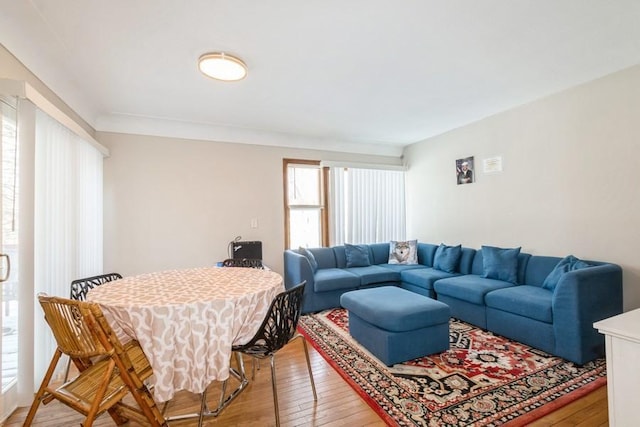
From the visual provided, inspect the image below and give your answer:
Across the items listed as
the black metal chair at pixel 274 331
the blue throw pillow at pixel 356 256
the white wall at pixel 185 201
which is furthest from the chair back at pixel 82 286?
the blue throw pillow at pixel 356 256

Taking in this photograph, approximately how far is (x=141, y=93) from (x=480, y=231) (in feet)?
14.8

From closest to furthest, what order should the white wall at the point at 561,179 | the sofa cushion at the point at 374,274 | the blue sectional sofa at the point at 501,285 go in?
the blue sectional sofa at the point at 501,285
the white wall at the point at 561,179
the sofa cushion at the point at 374,274

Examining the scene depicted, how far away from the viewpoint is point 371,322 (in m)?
2.53

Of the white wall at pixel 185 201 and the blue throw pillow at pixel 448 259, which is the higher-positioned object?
the white wall at pixel 185 201

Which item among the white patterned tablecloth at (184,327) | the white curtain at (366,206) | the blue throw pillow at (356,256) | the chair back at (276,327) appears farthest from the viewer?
the white curtain at (366,206)

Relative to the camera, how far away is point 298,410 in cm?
188

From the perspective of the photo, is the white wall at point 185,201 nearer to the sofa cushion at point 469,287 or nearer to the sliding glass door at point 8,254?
the sliding glass door at point 8,254

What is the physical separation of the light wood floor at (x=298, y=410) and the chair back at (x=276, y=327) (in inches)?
17.9

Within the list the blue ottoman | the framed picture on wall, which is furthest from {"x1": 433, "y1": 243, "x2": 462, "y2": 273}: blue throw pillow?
the blue ottoman

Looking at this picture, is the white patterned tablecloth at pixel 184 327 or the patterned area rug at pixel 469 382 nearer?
the white patterned tablecloth at pixel 184 327

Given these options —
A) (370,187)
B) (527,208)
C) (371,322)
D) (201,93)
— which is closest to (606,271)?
(527,208)

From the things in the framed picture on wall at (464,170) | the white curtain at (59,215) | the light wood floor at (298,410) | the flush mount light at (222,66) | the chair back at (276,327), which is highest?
the flush mount light at (222,66)

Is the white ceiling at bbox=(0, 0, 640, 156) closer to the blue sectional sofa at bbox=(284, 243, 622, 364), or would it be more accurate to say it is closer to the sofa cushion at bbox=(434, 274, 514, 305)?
the blue sectional sofa at bbox=(284, 243, 622, 364)

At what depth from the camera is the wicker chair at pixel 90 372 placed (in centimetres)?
134
